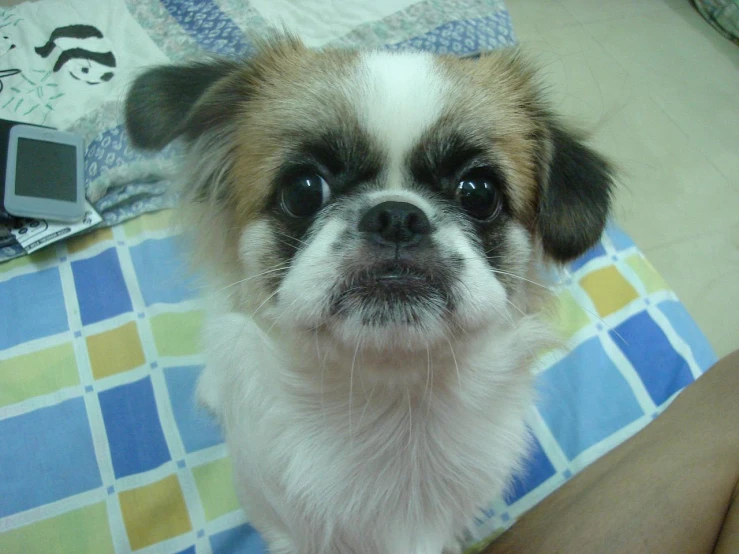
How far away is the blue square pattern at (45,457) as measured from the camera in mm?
1379

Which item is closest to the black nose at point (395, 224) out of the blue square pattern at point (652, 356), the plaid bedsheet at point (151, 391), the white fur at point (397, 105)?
the white fur at point (397, 105)

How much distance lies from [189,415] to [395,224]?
38.7 inches

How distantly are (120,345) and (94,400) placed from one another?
0.16 m

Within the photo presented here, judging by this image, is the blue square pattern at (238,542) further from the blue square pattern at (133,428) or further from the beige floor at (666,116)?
the beige floor at (666,116)

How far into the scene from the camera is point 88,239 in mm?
1753

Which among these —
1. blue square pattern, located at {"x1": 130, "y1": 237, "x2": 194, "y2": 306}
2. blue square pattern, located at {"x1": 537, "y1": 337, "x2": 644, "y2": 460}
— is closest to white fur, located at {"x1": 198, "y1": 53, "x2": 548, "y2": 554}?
blue square pattern, located at {"x1": 537, "y1": 337, "x2": 644, "y2": 460}

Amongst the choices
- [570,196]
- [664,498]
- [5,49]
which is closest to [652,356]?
[664,498]

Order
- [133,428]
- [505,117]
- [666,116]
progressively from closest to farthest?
[505,117] < [133,428] < [666,116]

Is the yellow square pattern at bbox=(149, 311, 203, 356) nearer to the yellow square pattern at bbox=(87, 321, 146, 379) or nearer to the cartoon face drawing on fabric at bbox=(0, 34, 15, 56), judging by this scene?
the yellow square pattern at bbox=(87, 321, 146, 379)

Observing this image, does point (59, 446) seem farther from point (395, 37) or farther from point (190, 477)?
point (395, 37)

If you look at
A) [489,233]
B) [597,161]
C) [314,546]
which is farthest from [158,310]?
[597,161]

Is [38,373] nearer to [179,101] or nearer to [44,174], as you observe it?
[44,174]

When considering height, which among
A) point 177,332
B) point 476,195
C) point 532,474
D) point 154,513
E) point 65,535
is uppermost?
point 476,195

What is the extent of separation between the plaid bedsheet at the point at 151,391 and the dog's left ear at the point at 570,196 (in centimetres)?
32
